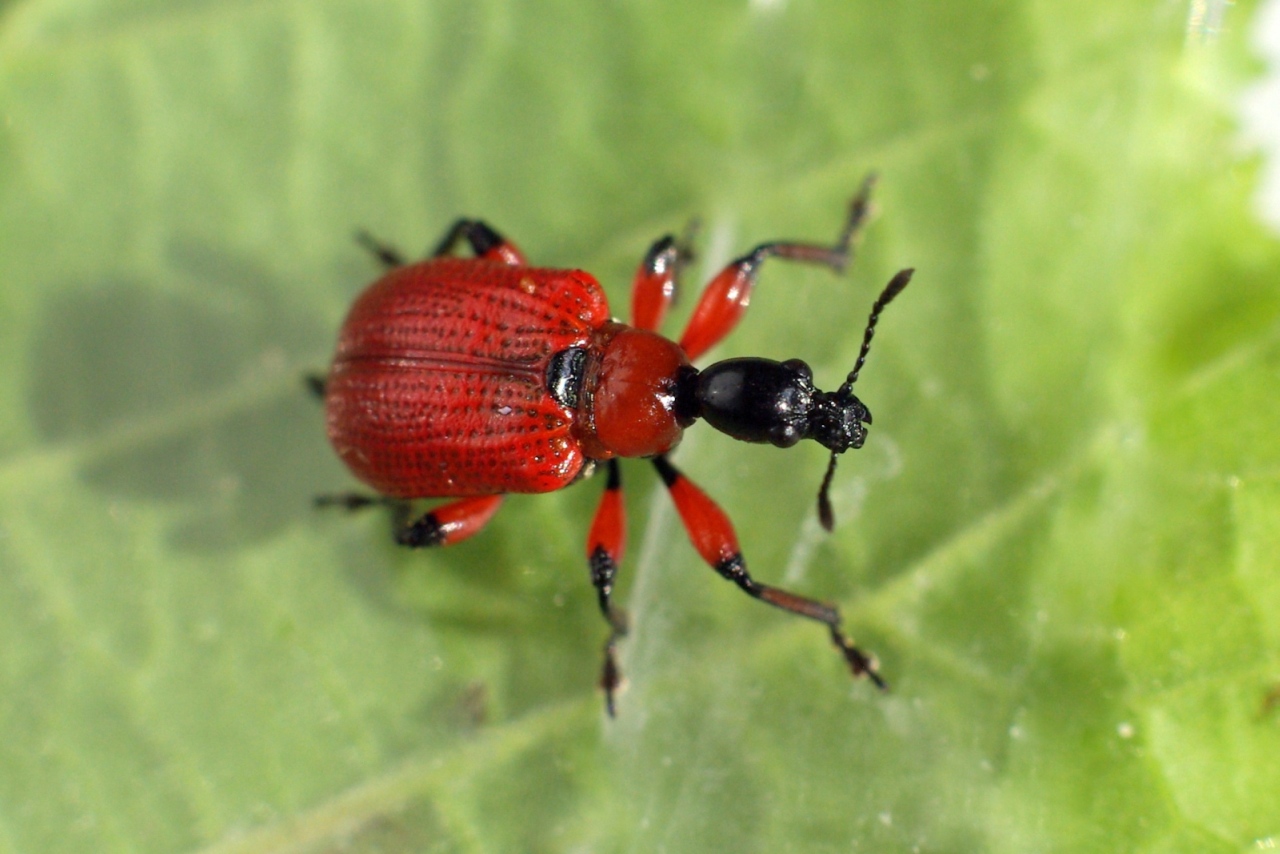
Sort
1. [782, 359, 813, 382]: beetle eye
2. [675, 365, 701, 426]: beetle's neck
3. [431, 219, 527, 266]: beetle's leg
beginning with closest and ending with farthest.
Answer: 1. [782, 359, 813, 382]: beetle eye
2. [675, 365, 701, 426]: beetle's neck
3. [431, 219, 527, 266]: beetle's leg

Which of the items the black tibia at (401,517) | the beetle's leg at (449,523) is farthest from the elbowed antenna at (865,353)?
the black tibia at (401,517)

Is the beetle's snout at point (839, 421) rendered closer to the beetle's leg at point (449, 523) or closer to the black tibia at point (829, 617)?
the black tibia at point (829, 617)

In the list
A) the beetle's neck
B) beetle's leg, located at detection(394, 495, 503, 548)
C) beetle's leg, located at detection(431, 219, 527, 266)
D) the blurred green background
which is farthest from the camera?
beetle's leg, located at detection(431, 219, 527, 266)

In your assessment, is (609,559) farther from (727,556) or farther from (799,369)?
(799,369)

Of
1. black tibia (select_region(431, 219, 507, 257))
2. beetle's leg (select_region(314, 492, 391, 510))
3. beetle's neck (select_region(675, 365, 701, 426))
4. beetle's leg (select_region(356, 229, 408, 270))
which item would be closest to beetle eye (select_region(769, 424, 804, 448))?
beetle's neck (select_region(675, 365, 701, 426))

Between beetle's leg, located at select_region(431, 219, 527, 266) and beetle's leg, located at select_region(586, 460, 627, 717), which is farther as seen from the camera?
beetle's leg, located at select_region(431, 219, 527, 266)

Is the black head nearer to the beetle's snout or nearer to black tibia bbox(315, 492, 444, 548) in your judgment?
the beetle's snout
